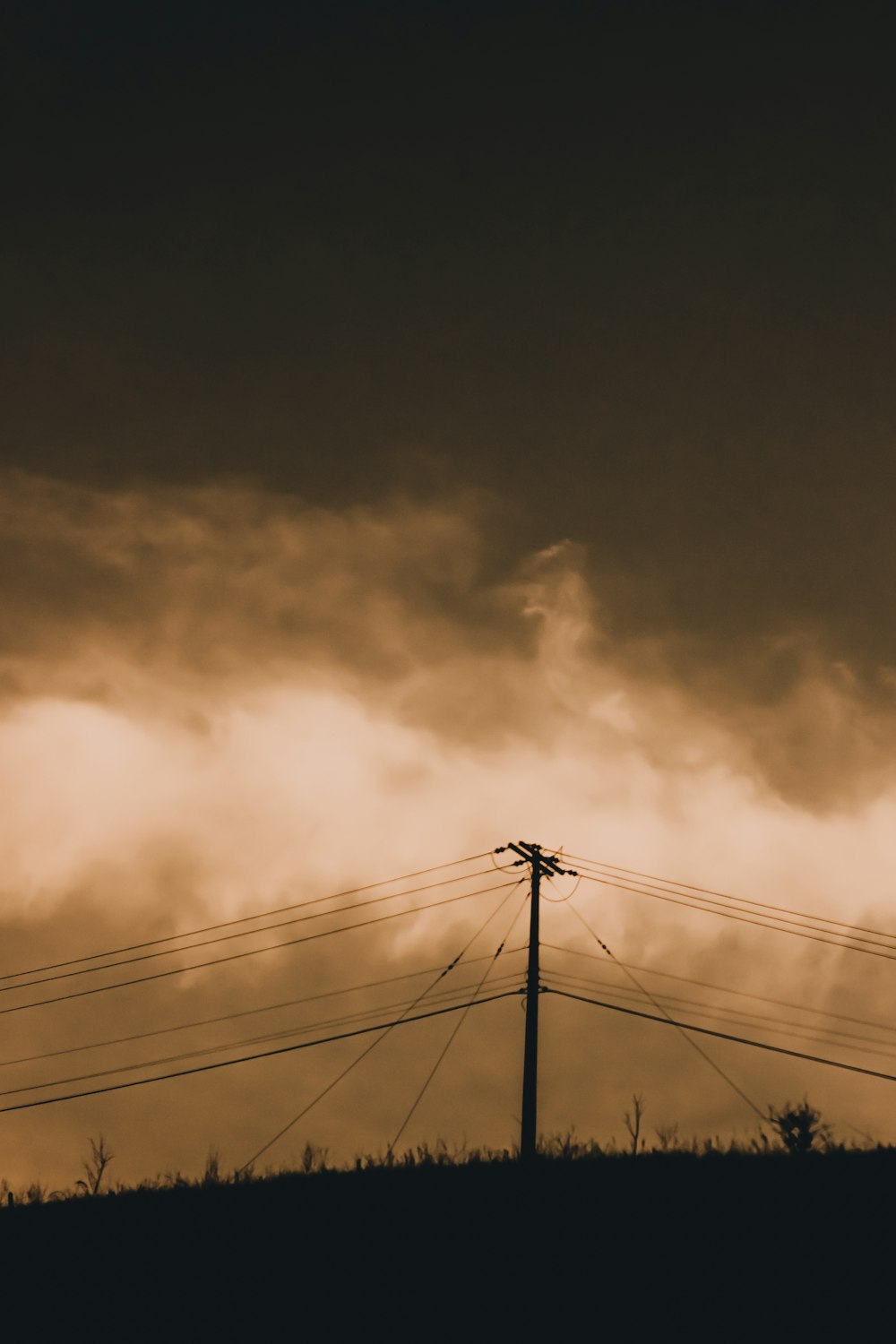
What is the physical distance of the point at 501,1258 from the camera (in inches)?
591

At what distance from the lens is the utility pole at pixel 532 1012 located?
23750 millimetres

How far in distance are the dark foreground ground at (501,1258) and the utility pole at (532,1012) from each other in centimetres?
231

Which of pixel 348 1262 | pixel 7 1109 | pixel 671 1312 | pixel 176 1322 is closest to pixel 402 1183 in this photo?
pixel 348 1262

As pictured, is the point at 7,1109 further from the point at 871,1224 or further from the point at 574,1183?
the point at 871,1224

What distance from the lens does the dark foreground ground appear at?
42.5 feet

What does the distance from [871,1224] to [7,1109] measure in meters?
25.8

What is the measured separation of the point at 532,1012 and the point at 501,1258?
11008 millimetres

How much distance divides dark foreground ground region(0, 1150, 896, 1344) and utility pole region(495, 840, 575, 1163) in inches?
90.8

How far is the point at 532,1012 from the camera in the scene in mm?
25953

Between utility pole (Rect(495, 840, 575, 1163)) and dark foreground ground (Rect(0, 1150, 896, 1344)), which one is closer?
dark foreground ground (Rect(0, 1150, 896, 1344))

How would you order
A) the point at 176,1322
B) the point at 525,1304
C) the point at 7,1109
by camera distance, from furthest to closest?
1. the point at 7,1109
2. the point at 176,1322
3. the point at 525,1304

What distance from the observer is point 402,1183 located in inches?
813

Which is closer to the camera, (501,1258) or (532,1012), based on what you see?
(501,1258)

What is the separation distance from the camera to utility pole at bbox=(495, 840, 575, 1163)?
77.9ft
